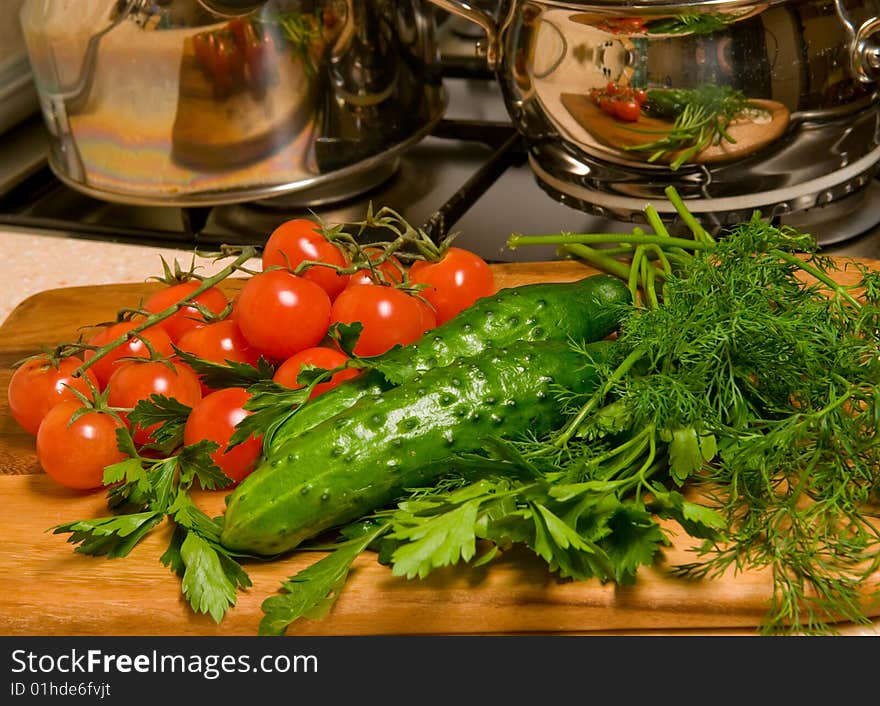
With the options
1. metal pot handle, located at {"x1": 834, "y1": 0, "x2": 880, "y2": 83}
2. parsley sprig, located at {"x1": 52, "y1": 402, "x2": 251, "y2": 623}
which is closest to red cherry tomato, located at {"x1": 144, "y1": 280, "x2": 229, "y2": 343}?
parsley sprig, located at {"x1": 52, "y1": 402, "x2": 251, "y2": 623}

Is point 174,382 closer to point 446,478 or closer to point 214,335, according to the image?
point 214,335

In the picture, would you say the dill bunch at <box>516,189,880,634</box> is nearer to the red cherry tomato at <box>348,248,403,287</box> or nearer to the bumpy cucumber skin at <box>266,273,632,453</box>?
the bumpy cucumber skin at <box>266,273,632,453</box>

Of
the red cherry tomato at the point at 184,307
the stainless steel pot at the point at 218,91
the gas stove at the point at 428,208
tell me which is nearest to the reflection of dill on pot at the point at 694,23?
the gas stove at the point at 428,208

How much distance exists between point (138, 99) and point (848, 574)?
0.90 meters

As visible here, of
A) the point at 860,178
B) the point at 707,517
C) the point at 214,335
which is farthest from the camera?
the point at 860,178

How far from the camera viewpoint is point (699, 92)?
1.10 meters

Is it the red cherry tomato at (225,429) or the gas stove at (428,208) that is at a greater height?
the red cherry tomato at (225,429)

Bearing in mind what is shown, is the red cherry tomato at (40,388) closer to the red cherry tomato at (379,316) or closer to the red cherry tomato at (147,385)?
the red cherry tomato at (147,385)

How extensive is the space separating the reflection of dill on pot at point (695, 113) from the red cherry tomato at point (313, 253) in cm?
35

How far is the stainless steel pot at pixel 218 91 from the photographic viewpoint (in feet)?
3.97

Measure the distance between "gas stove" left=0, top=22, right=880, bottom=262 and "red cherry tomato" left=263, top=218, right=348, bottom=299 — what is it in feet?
0.87

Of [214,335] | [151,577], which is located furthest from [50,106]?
[151,577]

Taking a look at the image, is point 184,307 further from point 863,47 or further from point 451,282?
point 863,47

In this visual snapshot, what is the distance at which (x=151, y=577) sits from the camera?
2.67 feet
